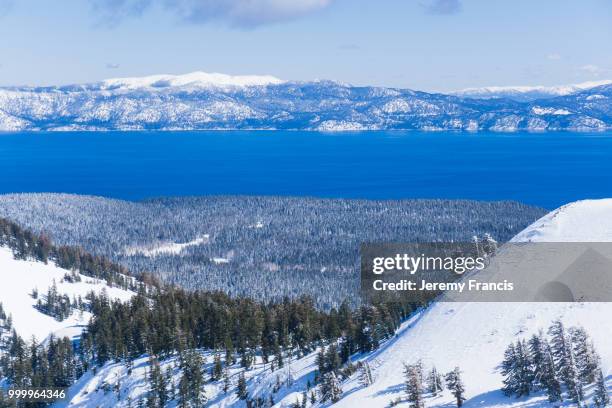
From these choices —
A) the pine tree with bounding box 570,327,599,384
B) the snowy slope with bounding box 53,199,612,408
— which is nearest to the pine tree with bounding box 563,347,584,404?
the pine tree with bounding box 570,327,599,384

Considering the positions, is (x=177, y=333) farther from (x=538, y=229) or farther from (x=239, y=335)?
(x=538, y=229)

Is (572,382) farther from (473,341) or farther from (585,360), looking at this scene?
(473,341)

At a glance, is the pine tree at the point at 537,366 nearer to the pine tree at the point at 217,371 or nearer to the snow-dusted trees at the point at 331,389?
the snow-dusted trees at the point at 331,389

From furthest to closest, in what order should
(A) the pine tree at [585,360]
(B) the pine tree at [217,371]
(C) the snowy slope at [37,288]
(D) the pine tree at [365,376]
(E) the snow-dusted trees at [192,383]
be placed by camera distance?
(C) the snowy slope at [37,288]
(B) the pine tree at [217,371]
(E) the snow-dusted trees at [192,383]
(D) the pine tree at [365,376]
(A) the pine tree at [585,360]

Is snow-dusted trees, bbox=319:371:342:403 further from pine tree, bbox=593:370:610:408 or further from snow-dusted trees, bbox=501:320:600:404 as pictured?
pine tree, bbox=593:370:610:408

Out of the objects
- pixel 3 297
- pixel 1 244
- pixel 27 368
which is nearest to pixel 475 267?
pixel 27 368

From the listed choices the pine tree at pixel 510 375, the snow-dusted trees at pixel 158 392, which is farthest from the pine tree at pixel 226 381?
the pine tree at pixel 510 375

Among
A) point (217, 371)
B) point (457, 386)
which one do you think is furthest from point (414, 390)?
point (217, 371)
